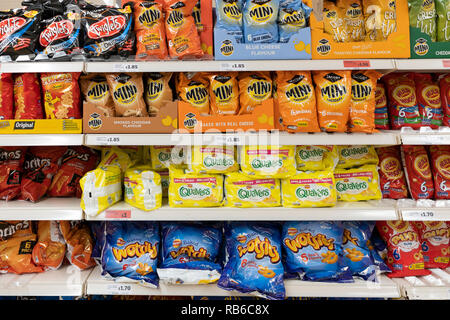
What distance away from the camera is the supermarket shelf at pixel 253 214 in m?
1.41

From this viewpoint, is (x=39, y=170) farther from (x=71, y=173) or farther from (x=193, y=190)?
(x=193, y=190)

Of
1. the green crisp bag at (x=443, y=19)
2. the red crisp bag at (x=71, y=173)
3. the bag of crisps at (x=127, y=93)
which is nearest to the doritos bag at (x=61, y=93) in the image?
the bag of crisps at (x=127, y=93)

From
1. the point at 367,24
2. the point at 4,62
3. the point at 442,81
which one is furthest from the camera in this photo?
the point at 442,81

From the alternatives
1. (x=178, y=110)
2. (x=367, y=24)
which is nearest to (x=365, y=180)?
(x=367, y=24)

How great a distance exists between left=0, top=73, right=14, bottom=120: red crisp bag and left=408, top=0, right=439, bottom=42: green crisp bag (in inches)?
89.3

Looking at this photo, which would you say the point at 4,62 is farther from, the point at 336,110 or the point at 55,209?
the point at 336,110

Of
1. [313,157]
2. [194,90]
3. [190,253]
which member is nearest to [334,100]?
[313,157]

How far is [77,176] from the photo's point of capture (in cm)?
164

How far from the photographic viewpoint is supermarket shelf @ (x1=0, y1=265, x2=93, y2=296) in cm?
145

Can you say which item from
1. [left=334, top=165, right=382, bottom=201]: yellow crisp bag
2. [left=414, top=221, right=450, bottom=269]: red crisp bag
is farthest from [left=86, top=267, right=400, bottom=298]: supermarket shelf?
[left=334, top=165, right=382, bottom=201]: yellow crisp bag

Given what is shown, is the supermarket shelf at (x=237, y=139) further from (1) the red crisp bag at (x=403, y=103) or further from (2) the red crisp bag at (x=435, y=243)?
(2) the red crisp bag at (x=435, y=243)

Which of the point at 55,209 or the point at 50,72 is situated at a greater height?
the point at 50,72

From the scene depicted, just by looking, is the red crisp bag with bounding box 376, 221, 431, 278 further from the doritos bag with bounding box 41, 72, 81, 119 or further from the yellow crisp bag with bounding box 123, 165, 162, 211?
the doritos bag with bounding box 41, 72, 81, 119

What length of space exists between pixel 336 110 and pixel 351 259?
2.83 ft
